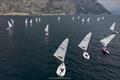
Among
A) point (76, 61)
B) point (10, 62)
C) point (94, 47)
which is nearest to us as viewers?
point (10, 62)

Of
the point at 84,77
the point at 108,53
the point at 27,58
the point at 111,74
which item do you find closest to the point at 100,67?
the point at 111,74

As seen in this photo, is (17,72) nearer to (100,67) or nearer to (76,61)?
(76,61)

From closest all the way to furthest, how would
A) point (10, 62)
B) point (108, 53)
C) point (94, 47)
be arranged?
point (10, 62) → point (108, 53) → point (94, 47)

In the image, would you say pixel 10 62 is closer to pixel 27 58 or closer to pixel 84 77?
pixel 27 58

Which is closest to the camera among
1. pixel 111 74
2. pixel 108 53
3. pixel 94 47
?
pixel 111 74

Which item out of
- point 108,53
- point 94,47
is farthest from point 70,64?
point 94,47

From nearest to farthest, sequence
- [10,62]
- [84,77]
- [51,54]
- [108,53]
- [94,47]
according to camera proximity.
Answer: [84,77] < [10,62] < [51,54] < [108,53] < [94,47]

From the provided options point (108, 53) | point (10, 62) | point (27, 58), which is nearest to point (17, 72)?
point (10, 62)

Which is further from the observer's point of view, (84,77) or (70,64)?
(70,64)

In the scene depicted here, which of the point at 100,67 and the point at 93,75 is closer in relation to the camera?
the point at 93,75
